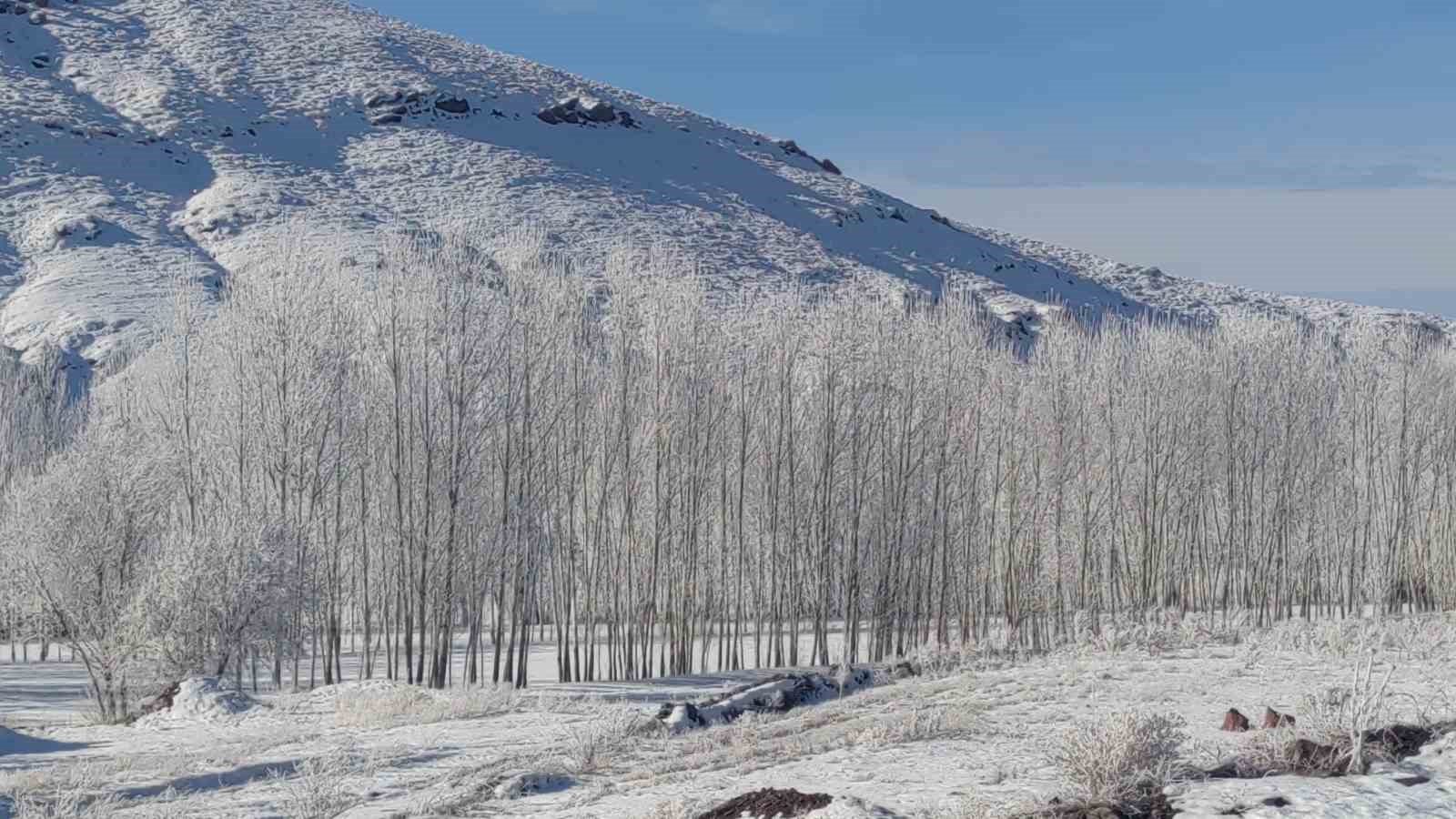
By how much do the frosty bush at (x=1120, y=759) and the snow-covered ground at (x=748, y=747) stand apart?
232 millimetres

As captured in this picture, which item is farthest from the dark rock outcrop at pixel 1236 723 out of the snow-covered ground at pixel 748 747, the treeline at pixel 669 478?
the treeline at pixel 669 478

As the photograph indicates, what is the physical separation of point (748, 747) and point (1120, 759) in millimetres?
4692

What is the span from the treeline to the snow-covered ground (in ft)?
18.9

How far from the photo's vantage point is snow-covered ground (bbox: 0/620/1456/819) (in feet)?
30.9

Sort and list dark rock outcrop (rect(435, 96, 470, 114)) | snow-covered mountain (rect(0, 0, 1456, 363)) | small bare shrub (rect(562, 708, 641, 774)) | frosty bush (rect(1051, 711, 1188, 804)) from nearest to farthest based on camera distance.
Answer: frosty bush (rect(1051, 711, 1188, 804)) < small bare shrub (rect(562, 708, 641, 774)) < snow-covered mountain (rect(0, 0, 1456, 363)) < dark rock outcrop (rect(435, 96, 470, 114))

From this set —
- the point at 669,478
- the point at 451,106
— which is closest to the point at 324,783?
the point at 669,478

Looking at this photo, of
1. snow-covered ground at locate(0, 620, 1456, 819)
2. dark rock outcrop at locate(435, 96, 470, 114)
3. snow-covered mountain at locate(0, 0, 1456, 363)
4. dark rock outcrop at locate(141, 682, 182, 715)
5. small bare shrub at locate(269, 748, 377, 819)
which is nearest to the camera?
snow-covered ground at locate(0, 620, 1456, 819)

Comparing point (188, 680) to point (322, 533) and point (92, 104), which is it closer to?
point (322, 533)

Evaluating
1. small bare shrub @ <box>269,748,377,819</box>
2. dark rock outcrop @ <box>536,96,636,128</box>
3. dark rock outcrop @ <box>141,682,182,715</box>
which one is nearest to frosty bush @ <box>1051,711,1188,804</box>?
small bare shrub @ <box>269,748,377,819</box>

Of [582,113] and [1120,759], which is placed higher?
[582,113]

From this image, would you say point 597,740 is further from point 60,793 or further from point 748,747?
point 60,793

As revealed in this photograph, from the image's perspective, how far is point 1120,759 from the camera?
27.3 ft

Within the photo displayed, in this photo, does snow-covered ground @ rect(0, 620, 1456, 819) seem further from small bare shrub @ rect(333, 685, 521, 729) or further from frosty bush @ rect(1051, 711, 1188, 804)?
frosty bush @ rect(1051, 711, 1188, 804)

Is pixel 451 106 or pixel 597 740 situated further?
pixel 451 106
